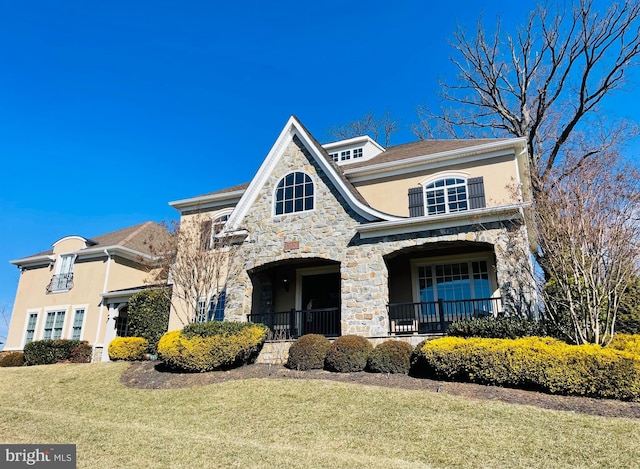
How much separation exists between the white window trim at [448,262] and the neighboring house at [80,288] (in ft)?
40.0

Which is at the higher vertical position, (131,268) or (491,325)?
(131,268)

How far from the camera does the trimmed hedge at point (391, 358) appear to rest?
11.5 metres

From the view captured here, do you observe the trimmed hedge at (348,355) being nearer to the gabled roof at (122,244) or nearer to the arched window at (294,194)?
the arched window at (294,194)

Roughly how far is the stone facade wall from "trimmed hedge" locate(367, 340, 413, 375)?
47.0 inches

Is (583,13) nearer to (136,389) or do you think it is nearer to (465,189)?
(465,189)

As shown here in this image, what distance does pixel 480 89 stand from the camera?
23984 millimetres

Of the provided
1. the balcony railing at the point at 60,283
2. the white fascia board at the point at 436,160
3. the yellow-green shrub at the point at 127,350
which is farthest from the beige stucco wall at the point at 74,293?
the white fascia board at the point at 436,160

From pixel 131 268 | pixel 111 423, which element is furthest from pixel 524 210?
pixel 131 268

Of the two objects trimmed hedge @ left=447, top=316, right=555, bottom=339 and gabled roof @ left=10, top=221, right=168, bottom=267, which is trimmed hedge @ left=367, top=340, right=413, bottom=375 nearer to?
trimmed hedge @ left=447, top=316, right=555, bottom=339

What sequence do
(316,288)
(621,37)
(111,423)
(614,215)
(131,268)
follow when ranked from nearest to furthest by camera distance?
(111,423) < (614,215) < (316,288) < (621,37) < (131,268)

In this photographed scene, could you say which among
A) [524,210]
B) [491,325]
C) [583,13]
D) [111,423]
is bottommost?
[111,423]

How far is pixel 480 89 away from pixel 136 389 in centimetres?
2161

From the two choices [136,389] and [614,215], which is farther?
[136,389]

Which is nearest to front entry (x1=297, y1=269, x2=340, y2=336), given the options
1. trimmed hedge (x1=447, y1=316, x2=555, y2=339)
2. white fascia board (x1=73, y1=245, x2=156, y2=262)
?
trimmed hedge (x1=447, y1=316, x2=555, y2=339)
